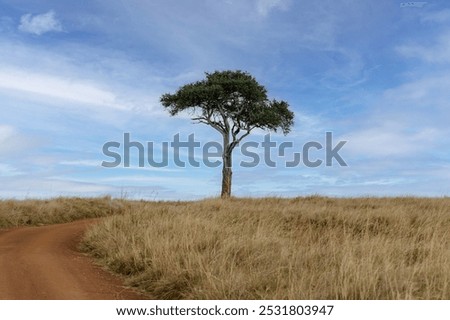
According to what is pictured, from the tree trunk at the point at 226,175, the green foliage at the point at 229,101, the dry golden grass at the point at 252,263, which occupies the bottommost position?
the dry golden grass at the point at 252,263

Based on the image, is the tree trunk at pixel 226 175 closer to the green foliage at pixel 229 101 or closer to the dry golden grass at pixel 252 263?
the green foliage at pixel 229 101

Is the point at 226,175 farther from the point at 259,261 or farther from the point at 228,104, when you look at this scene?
the point at 259,261

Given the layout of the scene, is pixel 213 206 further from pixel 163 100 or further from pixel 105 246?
pixel 163 100

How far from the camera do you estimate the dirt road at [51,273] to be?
7.20 meters

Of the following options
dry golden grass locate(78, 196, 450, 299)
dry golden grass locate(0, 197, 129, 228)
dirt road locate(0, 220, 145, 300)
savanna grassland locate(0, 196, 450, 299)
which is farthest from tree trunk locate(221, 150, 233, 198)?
dirt road locate(0, 220, 145, 300)

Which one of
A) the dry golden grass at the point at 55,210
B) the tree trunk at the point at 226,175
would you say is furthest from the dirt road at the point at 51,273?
the tree trunk at the point at 226,175

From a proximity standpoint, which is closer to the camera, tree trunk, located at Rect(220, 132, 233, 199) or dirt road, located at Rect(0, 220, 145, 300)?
dirt road, located at Rect(0, 220, 145, 300)

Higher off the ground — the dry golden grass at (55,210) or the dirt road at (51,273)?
the dry golden grass at (55,210)

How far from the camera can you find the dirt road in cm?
720

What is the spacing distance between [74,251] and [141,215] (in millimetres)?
2527

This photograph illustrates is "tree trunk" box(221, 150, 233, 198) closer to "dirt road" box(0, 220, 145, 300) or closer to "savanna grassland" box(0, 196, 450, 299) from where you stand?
"savanna grassland" box(0, 196, 450, 299)

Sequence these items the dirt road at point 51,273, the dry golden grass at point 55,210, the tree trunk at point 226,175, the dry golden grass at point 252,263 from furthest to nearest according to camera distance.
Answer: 1. the tree trunk at point 226,175
2. the dry golden grass at point 55,210
3. the dirt road at point 51,273
4. the dry golden grass at point 252,263

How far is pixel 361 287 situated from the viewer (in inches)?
248
